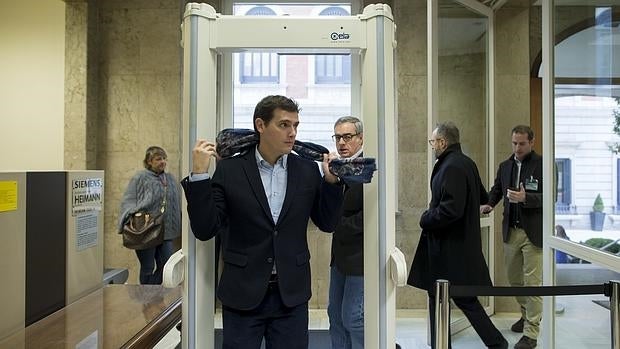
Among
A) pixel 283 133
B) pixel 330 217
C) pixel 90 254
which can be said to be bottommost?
pixel 90 254

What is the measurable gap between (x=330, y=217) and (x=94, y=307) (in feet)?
2.78

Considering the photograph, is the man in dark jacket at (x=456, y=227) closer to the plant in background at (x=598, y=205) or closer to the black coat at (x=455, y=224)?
the black coat at (x=455, y=224)

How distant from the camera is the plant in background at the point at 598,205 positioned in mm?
2589

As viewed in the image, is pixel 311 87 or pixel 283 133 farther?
pixel 311 87

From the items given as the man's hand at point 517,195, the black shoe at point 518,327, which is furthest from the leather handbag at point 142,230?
the black shoe at point 518,327

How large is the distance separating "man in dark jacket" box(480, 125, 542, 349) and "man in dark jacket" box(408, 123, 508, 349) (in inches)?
25.5

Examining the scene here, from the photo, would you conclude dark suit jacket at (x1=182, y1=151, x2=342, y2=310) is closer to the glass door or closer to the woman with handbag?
the glass door

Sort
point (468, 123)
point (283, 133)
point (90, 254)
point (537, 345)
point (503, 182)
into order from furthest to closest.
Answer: point (468, 123), point (503, 182), point (537, 345), point (90, 254), point (283, 133)

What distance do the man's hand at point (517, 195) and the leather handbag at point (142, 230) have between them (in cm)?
263

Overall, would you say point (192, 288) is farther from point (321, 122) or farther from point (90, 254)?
point (321, 122)

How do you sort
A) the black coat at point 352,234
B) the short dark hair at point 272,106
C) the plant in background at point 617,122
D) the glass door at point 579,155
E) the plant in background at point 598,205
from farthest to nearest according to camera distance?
1. the plant in background at point 598,205
2. the glass door at point 579,155
3. the plant in background at point 617,122
4. the black coat at point 352,234
5. the short dark hair at point 272,106

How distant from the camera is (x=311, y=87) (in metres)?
4.18

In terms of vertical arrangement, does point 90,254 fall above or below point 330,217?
below

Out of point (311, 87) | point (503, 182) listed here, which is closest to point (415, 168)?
point (503, 182)
